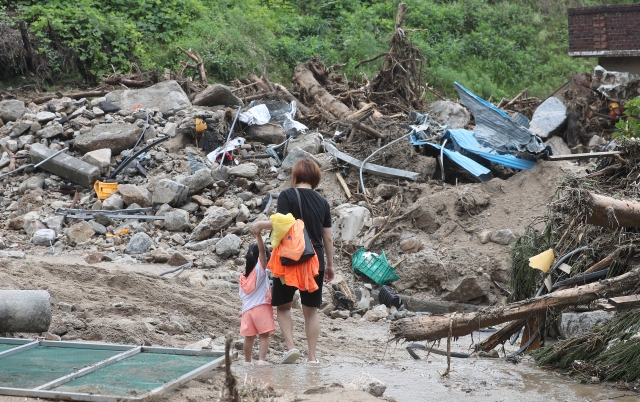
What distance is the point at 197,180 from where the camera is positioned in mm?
A: 10406

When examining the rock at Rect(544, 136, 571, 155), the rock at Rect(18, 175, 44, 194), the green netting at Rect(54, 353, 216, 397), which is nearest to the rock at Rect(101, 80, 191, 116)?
the rock at Rect(18, 175, 44, 194)

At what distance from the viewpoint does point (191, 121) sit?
11.7 m

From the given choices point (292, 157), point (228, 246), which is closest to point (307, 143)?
point (292, 157)

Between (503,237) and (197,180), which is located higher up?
(197,180)

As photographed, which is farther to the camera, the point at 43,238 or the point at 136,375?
the point at 43,238

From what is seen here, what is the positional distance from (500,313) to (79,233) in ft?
21.2

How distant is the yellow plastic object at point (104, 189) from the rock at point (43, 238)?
42.7 inches

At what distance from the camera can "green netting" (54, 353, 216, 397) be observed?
12.1ft

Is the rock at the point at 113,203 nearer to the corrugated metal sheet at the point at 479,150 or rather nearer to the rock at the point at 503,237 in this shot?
the corrugated metal sheet at the point at 479,150

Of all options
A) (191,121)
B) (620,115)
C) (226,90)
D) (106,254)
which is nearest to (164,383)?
(106,254)

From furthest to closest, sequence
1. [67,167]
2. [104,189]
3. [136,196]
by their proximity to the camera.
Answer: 1. [67,167]
2. [104,189]
3. [136,196]

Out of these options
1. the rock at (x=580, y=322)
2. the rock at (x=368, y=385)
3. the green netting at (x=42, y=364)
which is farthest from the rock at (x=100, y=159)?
the rock at (x=368, y=385)

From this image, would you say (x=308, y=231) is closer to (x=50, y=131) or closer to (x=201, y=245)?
(x=201, y=245)

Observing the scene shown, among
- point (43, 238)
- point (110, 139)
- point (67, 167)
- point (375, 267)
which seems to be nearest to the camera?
point (375, 267)
